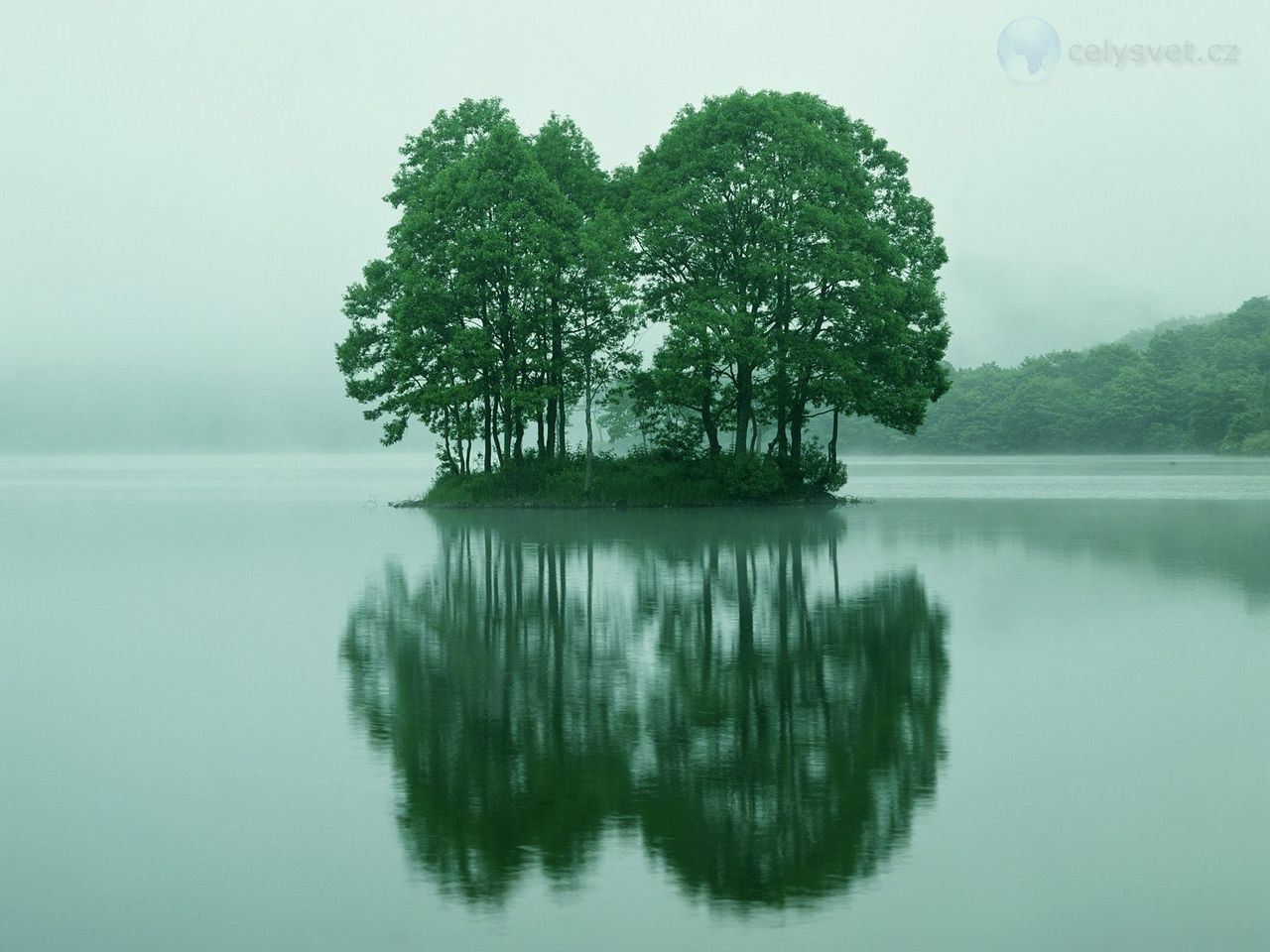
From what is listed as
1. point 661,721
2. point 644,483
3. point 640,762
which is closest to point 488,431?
point 644,483

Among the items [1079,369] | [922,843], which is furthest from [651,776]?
[1079,369]

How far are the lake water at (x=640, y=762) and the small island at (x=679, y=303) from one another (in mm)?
21569

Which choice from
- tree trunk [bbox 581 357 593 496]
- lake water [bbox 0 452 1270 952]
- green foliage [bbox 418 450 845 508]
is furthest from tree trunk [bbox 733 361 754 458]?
lake water [bbox 0 452 1270 952]

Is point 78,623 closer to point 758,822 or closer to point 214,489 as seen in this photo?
point 758,822

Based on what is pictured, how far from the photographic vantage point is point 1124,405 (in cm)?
12950

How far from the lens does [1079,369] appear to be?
477 ft

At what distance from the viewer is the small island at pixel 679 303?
42.1m

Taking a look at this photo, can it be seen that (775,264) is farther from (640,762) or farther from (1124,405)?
(1124,405)

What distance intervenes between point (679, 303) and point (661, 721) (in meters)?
33.8

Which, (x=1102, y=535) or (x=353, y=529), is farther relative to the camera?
(x=353, y=529)

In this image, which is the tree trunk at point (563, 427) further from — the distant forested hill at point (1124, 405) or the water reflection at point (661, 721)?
the distant forested hill at point (1124, 405)

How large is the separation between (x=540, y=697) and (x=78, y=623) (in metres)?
7.96

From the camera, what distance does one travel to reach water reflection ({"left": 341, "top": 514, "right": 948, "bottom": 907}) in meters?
7.18

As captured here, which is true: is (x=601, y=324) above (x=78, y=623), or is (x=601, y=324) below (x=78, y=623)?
above
